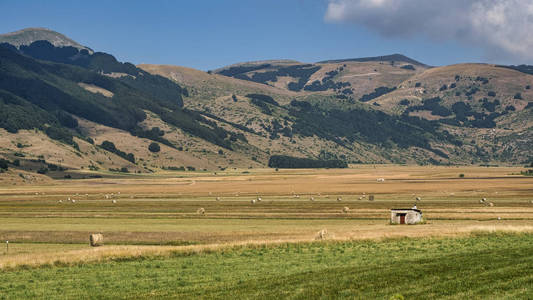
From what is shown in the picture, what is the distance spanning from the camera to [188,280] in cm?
3353

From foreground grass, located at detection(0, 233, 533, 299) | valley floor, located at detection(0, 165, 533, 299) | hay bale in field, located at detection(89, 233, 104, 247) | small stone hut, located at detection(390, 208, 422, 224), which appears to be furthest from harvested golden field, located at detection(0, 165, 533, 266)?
foreground grass, located at detection(0, 233, 533, 299)

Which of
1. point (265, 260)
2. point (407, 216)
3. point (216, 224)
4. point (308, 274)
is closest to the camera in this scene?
point (308, 274)

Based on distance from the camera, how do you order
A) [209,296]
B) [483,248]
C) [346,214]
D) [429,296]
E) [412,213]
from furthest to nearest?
[346,214]
[412,213]
[483,248]
[209,296]
[429,296]

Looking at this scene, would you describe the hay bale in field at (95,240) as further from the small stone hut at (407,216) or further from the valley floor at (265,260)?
the small stone hut at (407,216)

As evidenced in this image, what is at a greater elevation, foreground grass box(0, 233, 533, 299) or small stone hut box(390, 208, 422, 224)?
foreground grass box(0, 233, 533, 299)

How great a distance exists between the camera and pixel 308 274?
3350cm

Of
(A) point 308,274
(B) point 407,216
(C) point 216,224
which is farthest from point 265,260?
(C) point 216,224

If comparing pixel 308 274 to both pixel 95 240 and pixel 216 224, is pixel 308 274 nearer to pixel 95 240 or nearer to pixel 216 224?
pixel 95 240

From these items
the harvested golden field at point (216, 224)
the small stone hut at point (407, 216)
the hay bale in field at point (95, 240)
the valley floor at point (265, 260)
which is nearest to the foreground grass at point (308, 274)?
the valley floor at point (265, 260)

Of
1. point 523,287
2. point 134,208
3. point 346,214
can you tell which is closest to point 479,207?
point 346,214

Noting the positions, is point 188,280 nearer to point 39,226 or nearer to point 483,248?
point 483,248

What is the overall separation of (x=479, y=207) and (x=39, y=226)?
181 feet

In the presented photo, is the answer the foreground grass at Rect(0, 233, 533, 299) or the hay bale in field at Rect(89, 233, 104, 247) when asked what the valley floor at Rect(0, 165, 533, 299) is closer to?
the foreground grass at Rect(0, 233, 533, 299)

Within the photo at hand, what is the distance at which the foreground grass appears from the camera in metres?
28.1
